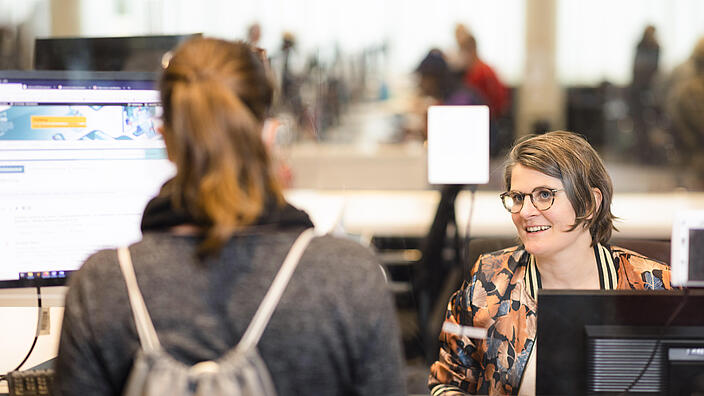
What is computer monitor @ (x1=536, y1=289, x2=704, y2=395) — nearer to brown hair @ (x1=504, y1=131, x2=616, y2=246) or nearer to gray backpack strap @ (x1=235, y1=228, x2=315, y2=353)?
gray backpack strap @ (x1=235, y1=228, x2=315, y2=353)

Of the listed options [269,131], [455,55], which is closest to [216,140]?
[269,131]

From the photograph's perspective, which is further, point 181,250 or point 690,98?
point 690,98

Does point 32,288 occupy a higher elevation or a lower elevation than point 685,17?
lower

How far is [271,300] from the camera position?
3.03ft

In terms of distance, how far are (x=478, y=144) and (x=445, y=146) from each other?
0.25 ft

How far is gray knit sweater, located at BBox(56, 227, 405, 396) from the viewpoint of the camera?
3.03 feet

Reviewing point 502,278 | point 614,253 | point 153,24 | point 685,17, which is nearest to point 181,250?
point 502,278

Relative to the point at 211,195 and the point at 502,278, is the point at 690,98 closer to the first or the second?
the point at 502,278

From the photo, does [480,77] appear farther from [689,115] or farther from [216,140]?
[216,140]

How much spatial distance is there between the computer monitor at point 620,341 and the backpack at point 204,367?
17.0 inches

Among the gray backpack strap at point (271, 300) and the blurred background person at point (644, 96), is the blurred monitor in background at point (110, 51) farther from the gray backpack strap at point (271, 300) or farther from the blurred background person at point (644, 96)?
the blurred background person at point (644, 96)

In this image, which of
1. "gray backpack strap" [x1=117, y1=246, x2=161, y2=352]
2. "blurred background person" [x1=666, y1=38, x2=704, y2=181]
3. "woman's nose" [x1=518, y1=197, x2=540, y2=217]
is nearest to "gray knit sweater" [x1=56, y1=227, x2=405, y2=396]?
"gray backpack strap" [x1=117, y1=246, x2=161, y2=352]

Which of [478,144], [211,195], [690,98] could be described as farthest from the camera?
[690,98]

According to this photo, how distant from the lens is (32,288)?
163 cm
